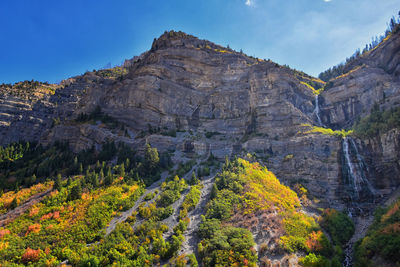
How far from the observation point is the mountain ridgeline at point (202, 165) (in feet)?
67.1

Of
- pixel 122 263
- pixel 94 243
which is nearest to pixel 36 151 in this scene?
pixel 94 243

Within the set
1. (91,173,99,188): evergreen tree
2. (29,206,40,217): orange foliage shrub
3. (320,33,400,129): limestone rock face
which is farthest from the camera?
(320,33,400,129): limestone rock face

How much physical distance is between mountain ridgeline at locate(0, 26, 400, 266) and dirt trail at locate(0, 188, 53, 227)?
8.5 inches

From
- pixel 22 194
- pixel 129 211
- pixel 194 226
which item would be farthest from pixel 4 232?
pixel 194 226

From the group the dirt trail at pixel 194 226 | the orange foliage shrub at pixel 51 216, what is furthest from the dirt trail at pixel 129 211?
the dirt trail at pixel 194 226

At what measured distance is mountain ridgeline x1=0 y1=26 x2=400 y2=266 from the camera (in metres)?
20.4

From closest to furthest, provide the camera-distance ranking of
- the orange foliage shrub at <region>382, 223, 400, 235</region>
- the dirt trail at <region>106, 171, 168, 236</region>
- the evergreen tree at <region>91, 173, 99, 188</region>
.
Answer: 1. the orange foliage shrub at <region>382, 223, 400, 235</region>
2. the dirt trail at <region>106, 171, 168, 236</region>
3. the evergreen tree at <region>91, 173, 99, 188</region>

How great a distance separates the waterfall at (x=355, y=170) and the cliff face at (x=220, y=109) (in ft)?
4.58

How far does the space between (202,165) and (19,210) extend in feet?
98.7

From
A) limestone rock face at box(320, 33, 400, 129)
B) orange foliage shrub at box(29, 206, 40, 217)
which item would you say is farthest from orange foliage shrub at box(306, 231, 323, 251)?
limestone rock face at box(320, 33, 400, 129)

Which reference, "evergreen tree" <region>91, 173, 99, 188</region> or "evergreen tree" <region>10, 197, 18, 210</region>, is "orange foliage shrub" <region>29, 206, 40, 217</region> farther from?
"evergreen tree" <region>91, 173, 99, 188</region>

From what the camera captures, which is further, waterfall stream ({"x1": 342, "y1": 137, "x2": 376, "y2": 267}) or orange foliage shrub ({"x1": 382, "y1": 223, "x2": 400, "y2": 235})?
waterfall stream ({"x1": 342, "y1": 137, "x2": 376, "y2": 267})

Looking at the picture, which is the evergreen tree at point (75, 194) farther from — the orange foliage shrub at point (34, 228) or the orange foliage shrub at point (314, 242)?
the orange foliage shrub at point (314, 242)

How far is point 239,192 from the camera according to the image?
3025 centimetres
